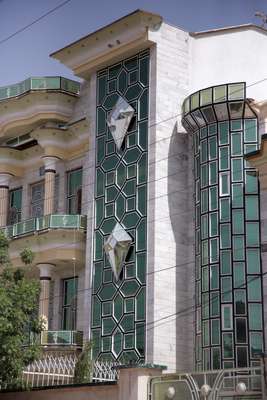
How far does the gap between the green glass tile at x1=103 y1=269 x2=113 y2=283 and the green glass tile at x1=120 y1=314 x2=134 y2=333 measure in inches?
61.1

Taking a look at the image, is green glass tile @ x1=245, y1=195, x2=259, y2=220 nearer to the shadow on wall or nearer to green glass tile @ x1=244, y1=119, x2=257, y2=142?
green glass tile @ x1=244, y1=119, x2=257, y2=142

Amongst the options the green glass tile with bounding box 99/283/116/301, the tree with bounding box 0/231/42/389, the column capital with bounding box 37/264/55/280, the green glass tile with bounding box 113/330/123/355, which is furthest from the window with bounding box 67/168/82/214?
the tree with bounding box 0/231/42/389

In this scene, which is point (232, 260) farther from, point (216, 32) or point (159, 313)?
point (216, 32)

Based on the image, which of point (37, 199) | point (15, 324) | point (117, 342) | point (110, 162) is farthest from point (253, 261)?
point (37, 199)

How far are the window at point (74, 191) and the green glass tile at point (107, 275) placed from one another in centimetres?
353

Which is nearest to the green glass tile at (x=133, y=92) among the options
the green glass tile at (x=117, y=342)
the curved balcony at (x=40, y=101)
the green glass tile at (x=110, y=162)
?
the green glass tile at (x=110, y=162)

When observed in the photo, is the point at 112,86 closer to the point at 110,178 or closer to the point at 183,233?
the point at 110,178

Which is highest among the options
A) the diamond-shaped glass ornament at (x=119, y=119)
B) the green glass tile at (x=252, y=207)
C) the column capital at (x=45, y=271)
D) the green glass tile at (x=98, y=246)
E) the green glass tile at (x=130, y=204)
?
the diamond-shaped glass ornament at (x=119, y=119)

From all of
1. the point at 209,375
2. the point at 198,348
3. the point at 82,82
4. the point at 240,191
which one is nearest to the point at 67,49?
the point at 82,82

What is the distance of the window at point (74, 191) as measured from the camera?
30483mm

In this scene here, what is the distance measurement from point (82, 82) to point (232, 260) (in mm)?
10340

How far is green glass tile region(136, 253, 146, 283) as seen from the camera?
26.2 metres

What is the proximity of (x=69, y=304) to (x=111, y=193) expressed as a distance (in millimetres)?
4571

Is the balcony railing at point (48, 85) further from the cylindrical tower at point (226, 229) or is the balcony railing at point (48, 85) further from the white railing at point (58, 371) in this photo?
the white railing at point (58, 371)
